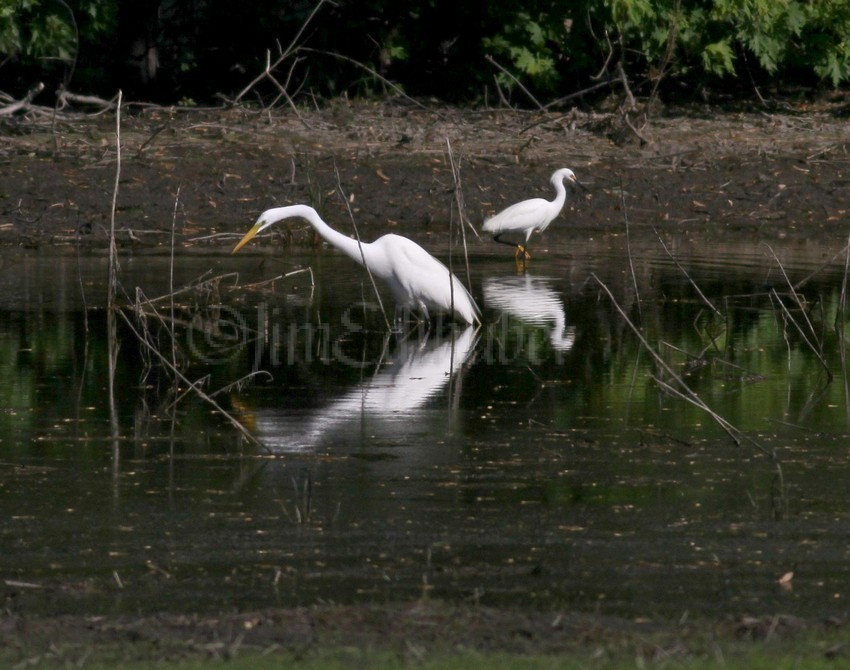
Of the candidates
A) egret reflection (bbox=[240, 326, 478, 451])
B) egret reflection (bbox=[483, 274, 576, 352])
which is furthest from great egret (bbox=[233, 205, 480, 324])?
egret reflection (bbox=[240, 326, 478, 451])

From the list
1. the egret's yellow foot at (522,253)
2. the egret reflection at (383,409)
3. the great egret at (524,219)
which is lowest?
the egret reflection at (383,409)

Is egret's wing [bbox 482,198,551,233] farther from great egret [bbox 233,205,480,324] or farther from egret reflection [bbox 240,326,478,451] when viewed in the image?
egret reflection [bbox 240,326,478,451]

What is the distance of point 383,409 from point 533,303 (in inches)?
167

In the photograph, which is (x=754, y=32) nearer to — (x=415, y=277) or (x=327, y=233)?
(x=327, y=233)

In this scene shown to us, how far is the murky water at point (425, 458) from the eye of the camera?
18.2 feet

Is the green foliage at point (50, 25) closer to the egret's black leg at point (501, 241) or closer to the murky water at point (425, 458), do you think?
the egret's black leg at point (501, 241)

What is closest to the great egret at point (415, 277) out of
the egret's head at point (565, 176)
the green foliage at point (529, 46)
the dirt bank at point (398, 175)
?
the dirt bank at point (398, 175)

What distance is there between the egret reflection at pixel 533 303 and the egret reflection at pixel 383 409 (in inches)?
34.7

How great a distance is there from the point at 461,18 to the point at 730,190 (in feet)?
26.0

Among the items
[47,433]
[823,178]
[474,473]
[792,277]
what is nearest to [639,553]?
[474,473]

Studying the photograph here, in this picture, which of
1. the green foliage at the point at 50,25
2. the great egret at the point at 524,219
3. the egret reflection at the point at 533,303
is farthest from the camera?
the green foliage at the point at 50,25

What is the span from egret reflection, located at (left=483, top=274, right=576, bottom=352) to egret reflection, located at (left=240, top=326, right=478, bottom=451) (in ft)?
2.89

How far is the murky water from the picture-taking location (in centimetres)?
555

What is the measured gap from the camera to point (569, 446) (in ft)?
25.5
